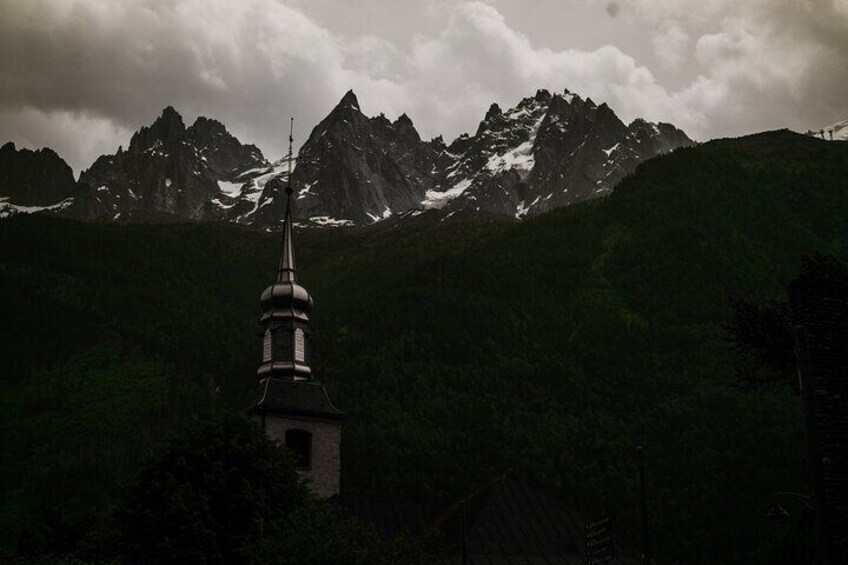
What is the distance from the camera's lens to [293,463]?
44656 mm

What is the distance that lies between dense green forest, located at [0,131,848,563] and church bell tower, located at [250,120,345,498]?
47.8ft

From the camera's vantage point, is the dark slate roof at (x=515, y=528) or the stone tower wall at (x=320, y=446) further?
the stone tower wall at (x=320, y=446)

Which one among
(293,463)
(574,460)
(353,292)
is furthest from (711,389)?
(293,463)

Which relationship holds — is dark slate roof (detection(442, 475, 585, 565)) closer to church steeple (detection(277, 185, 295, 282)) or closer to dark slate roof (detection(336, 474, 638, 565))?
dark slate roof (detection(336, 474, 638, 565))

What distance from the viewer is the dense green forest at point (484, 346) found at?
286 ft

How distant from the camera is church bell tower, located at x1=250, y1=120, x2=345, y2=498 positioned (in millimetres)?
52531

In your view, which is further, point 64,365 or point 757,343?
point 64,365

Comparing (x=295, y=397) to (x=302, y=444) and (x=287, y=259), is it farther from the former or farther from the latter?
(x=287, y=259)

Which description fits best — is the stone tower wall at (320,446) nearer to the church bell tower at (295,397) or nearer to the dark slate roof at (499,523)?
the church bell tower at (295,397)

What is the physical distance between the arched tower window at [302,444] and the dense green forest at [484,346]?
14495 millimetres

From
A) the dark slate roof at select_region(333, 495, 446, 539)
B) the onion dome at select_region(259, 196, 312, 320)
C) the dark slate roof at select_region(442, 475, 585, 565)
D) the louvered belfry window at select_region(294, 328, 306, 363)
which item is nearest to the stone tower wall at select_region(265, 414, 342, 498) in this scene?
the dark slate roof at select_region(333, 495, 446, 539)

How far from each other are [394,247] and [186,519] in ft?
422

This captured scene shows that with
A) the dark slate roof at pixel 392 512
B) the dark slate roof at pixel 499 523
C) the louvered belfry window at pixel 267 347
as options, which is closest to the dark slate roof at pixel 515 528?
the dark slate roof at pixel 499 523

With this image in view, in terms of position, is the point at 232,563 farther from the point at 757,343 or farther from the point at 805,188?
the point at 805,188
